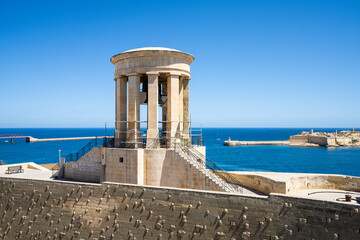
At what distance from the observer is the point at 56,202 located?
14.7 m

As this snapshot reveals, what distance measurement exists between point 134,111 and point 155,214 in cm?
671

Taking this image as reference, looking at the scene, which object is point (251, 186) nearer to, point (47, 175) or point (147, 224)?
point (147, 224)

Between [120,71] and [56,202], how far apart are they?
839 cm

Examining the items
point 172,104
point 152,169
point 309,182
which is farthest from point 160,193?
point 309,182

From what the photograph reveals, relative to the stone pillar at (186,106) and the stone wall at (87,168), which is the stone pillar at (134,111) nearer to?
the stone wall at (87,168)

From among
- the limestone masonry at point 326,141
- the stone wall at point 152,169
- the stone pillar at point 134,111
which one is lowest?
the limestone masonry at point 326,141

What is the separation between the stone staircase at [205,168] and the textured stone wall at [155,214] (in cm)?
260

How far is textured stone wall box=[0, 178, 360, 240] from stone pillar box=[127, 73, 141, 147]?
403cm

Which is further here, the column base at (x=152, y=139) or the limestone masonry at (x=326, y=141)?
the limestone masonry at (x=326, y=141)

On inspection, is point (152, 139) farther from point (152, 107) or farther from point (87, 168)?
point (87, 168)

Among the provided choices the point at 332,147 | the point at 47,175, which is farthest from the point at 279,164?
the point at 47,175

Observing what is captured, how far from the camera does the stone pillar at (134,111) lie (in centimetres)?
1641

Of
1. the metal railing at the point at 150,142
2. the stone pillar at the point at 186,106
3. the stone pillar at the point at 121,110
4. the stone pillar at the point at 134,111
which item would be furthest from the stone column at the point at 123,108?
the stone pillar at the point at 186,106

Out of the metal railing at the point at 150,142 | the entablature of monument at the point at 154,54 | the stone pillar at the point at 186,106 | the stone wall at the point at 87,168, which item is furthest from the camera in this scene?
the stone pillar at the point at 186,106
